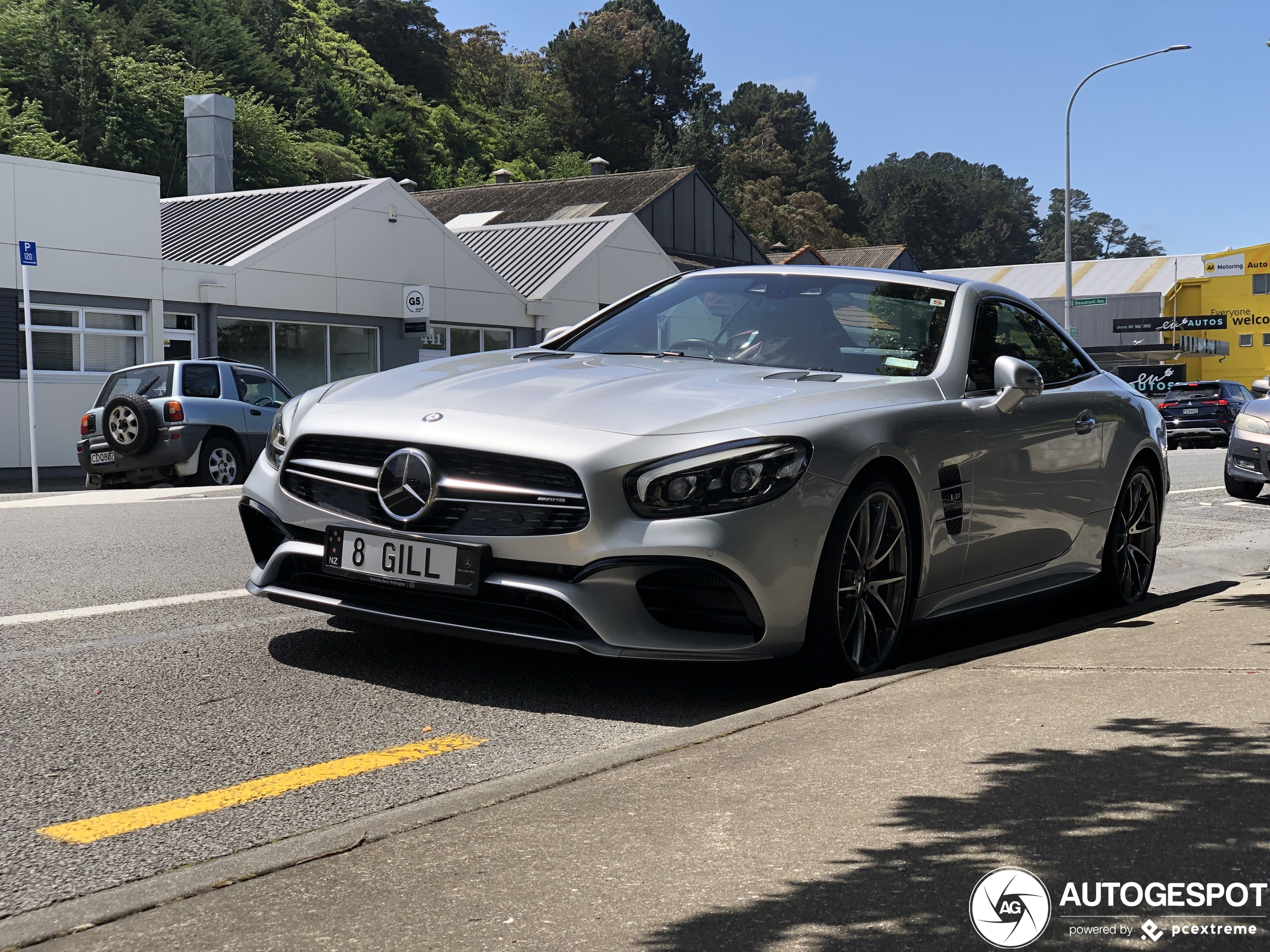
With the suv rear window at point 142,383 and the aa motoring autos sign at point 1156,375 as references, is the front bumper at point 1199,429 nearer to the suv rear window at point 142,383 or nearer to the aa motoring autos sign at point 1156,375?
the aa motoring autos sign at point 1156,375

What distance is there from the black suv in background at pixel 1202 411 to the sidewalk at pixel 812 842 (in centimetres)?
2949

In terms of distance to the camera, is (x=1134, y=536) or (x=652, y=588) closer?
(x=652, y=588)

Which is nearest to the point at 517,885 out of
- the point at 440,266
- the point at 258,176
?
the point at 440,266

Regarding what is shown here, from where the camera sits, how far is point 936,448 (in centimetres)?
511

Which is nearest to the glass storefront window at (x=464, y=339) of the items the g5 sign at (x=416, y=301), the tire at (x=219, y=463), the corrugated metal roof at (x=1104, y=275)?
the g5 sign at (x=416, y=301)

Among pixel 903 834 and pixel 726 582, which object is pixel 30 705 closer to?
pixel 726 582

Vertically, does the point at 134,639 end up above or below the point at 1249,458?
below

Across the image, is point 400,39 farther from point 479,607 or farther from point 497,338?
A: point 479,607

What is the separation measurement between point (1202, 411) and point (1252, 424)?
18662 mm

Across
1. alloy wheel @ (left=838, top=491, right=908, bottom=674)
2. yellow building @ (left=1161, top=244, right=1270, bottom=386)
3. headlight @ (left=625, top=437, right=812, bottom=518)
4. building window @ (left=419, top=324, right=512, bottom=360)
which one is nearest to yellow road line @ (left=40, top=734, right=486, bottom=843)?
headlight @ (left=625, top=437, right=812, bottom=518)

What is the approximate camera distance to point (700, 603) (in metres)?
4.46

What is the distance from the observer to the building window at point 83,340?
23.0 meters

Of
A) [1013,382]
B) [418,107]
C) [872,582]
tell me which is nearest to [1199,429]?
[1013,382]

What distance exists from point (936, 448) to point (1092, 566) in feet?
5.81
